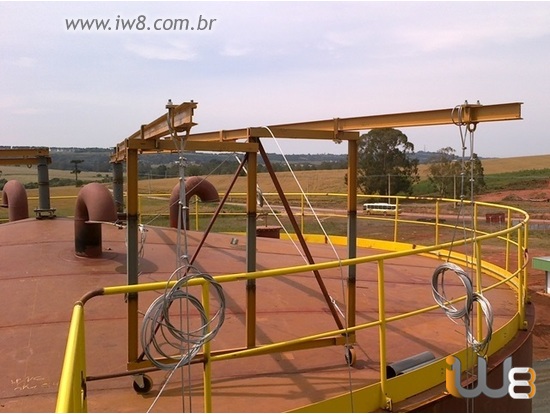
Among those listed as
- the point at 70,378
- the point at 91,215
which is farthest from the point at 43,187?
the point at 70,378

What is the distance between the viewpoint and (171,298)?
3570mm

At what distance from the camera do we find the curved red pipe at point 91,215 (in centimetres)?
727

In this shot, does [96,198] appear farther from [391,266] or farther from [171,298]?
[391,266]

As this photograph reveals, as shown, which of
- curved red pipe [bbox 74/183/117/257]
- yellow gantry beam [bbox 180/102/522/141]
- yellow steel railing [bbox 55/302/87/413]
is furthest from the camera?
curved red pipe [bbox 74/183/117/257]

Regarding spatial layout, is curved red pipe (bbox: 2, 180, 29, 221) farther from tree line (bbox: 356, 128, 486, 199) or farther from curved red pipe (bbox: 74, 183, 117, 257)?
tree line (bbox: 356, 128, 486, 199)

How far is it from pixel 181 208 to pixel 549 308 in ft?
51.5

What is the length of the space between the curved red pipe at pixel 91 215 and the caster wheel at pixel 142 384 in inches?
134

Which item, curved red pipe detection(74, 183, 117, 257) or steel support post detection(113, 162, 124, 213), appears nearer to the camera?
curved red pipe detection(74, 183, 117, 257)

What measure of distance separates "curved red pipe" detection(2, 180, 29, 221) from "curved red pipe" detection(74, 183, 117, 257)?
3.65 m

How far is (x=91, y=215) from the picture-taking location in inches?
287

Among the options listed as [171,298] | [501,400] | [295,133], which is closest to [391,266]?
[501,400]

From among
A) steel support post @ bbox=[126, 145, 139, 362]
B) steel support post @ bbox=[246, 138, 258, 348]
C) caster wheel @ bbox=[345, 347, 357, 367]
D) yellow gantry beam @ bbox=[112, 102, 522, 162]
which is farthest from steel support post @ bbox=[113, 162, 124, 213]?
caster wheel @ bbox=[345, 347, 357, 367]

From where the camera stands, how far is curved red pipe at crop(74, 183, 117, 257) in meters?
7.27

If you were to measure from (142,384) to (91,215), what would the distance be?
3.57 m
